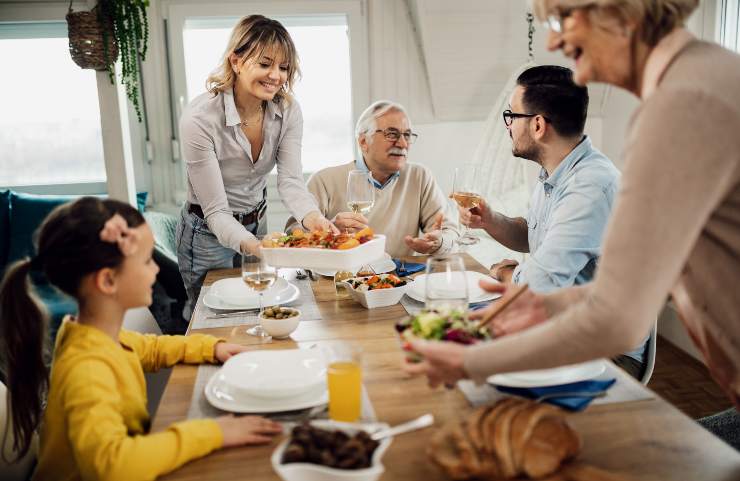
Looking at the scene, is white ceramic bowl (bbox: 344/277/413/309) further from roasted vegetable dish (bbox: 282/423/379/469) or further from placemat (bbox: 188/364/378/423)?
roasted vegetable dish (bbox: 282/423/379/469)

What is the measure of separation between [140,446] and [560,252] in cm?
131

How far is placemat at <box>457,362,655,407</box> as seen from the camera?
4.17 ft

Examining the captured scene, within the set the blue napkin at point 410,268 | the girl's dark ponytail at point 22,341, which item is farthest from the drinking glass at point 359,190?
the girl's dark ponytail at point 22,341

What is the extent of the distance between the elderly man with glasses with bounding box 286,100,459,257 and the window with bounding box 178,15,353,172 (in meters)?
1.41

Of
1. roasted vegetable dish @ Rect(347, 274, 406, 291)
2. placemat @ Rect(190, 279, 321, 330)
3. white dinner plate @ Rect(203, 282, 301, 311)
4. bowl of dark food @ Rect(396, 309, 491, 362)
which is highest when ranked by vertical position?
bowl of dark food @ Rect(396, 309, 491, 362)

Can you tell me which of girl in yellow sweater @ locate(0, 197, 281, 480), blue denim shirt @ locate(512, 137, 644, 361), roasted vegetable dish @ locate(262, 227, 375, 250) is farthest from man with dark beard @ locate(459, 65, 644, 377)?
girl in yellow sweater @ locate(0, 197, 281, 480)

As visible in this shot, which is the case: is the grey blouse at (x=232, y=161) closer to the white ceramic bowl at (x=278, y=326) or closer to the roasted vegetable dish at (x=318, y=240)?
the roasted vegetable dish at (x=318, y=240)

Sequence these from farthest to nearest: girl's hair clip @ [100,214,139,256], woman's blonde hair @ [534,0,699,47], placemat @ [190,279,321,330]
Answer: placemat @ [190,279,321,330] < girl's hair clip @ [100,214,139,256] < woman's blonde hair @ [534,0,699,47]

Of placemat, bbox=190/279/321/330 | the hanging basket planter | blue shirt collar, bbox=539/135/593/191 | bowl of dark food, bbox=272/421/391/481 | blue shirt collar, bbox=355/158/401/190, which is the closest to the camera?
bowl of dark food, bbox=272/421/391/481

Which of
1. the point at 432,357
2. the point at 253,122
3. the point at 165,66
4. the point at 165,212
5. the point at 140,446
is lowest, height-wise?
the point at 165,212

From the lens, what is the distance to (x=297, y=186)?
2.75 meters

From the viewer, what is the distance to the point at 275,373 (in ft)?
4.42

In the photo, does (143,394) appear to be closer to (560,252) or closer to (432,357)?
(432,357)

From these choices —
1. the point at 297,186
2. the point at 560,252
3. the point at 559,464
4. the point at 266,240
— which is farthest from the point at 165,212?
the point at 559,464
